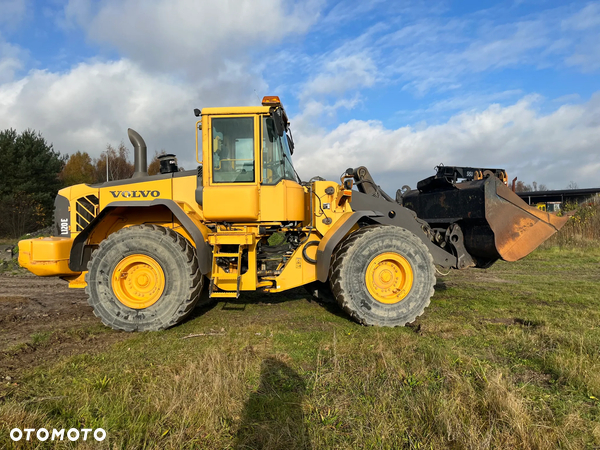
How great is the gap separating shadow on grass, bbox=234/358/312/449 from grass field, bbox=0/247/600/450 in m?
0.01

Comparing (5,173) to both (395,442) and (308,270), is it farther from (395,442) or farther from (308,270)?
(395,442)

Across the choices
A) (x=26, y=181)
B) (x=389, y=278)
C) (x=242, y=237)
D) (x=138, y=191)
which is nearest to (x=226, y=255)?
(x=242, y=237)

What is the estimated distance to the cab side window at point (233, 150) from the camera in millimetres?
4887

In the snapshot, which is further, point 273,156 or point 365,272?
point 273,156

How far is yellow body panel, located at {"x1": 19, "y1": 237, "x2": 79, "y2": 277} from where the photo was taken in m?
4.79

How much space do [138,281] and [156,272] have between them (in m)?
→ 0.29

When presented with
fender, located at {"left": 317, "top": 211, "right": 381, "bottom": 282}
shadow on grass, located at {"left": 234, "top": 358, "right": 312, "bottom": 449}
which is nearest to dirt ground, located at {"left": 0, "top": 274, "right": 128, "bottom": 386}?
shadow on grass, located at {"left": 234, "top": 358, "right": 312, "bottom": 449}

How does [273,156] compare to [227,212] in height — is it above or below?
above

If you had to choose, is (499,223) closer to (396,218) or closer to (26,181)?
(396,218)

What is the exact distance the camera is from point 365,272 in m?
4.73

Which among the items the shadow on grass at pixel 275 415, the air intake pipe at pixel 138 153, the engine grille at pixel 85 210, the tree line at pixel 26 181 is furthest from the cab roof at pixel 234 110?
the tree line at pixel 26 181

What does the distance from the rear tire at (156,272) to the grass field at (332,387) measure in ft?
0.84

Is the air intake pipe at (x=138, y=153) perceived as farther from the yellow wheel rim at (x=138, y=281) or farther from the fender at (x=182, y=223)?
the yellow wheel rim at (x=138, y=281)

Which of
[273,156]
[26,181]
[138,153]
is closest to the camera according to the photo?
[273,156]
